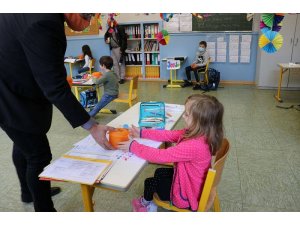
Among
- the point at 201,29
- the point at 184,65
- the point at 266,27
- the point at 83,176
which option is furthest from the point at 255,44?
the point at 83,176

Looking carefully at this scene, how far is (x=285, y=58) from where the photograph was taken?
17.6 feet

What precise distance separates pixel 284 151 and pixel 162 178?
1881 millimetres

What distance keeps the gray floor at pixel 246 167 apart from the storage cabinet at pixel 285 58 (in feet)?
3.63

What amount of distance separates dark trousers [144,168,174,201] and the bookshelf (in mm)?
5314

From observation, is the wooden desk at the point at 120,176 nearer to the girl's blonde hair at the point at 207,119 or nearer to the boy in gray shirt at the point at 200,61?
the girl's blonde hair at the point at 207,119

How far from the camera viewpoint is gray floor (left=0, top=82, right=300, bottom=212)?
210 centimetres

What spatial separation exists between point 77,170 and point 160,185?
525 millimetres

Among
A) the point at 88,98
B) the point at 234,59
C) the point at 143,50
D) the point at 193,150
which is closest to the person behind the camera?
the point at 193,150

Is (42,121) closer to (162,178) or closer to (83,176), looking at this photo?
(83,176)

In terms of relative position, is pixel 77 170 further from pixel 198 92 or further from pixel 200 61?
pixel 200 61

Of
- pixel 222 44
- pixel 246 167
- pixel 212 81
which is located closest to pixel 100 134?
pixel 246 167

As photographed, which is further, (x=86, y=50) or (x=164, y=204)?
(x=86, y=50)

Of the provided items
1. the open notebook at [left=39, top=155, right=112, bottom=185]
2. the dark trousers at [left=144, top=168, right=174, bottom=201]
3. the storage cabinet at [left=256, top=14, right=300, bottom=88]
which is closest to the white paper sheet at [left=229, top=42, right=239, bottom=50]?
the storage cabinet at [left=256, top=14, right=300, bottom=88]

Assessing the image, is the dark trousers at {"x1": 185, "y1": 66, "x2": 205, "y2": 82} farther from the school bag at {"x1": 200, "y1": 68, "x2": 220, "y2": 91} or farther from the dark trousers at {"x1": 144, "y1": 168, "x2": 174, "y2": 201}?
the dark trousers at {"x1": 144, "y1": 168, "x2": 174, "y2": 201}
